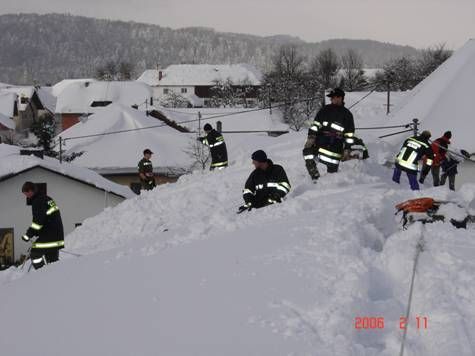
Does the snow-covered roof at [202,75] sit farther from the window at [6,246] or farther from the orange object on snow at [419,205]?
the orange object on snow at [419,205]

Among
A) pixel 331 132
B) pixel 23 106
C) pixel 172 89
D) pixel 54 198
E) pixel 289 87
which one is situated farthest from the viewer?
pixel 172 89

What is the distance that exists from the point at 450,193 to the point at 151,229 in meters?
8.26

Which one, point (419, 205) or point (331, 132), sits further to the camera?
point (331, 132)

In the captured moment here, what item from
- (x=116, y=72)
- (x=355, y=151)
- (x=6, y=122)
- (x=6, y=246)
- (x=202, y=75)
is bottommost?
(x=6, y=246)

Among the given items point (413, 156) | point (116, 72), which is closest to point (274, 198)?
point (413, 156)

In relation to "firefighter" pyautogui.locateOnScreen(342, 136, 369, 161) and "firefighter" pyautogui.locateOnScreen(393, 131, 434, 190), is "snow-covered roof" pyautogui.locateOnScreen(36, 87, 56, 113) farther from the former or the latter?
"firefighter" pyautogui.locateOnScreen(393, 131, 434, 190)

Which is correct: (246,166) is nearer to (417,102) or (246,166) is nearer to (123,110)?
(417,102)

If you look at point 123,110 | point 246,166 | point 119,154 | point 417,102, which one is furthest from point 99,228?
point 123,110

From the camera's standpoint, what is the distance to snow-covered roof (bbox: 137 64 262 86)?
117175 millimetres

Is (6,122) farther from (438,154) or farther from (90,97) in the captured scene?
(438,154)

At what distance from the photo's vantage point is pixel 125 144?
144ft
